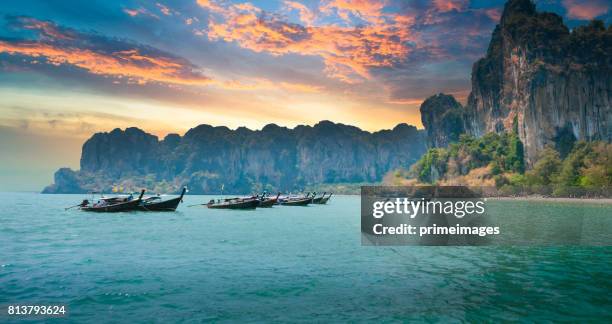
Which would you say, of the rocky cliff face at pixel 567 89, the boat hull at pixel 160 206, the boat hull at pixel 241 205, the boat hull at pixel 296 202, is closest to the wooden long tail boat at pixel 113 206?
the boat hull at pixel 160 206

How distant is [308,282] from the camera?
1850 cm

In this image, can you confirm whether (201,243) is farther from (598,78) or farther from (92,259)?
(598,78)

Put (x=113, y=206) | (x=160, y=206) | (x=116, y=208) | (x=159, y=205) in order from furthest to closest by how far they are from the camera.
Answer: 1. (x=160, y=206)
2. (x=159, y=205)
3. (x=116, y=208)
4. (x=113, y=206)

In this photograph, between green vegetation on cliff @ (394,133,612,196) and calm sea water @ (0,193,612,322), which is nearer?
calm sea water @ (0,193,612,322)

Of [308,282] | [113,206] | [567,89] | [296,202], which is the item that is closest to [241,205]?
[113,206]

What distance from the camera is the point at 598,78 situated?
183250 mm

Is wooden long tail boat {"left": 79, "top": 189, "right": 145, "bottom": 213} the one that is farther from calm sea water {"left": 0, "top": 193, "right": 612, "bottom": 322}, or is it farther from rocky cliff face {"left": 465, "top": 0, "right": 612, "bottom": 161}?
rocky cliff face {"left": 465, "top": 0, "right": 612, "bottom": 161}

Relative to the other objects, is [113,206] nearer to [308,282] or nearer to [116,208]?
[116,208]

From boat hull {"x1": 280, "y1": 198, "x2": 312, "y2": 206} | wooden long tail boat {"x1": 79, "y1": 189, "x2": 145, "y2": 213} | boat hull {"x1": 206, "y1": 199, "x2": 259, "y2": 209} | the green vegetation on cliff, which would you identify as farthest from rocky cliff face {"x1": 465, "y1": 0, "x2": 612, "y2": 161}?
wooden long tail boat {"x1": 79, "y1": 189, "x2": 145, "y2": 213}

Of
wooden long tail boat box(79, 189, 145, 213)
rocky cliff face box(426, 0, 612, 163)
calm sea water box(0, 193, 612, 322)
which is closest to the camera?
calm sea water box(0, 193, 612, 322)

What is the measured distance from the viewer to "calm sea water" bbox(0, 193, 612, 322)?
13805mm

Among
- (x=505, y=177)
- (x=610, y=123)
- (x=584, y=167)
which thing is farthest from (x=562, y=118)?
(x=584, y=167)

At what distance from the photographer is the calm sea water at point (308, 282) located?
45.3 feet

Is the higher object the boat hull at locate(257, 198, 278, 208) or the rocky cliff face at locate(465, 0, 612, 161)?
the rocky cliff face at locate(465, 0, 612, 161)
